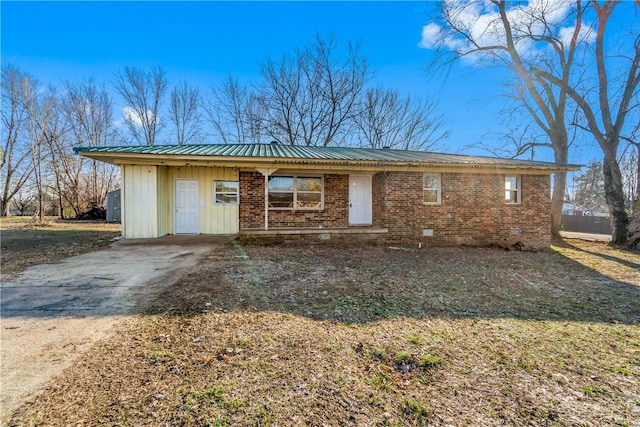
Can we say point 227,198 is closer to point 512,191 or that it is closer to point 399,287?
point 399,287

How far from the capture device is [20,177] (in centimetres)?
2394

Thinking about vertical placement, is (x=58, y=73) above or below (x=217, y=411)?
above

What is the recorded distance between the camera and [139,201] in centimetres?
900

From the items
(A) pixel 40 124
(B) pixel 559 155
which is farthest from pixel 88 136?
(B) pixel 559 155

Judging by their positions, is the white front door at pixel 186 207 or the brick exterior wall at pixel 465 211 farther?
the white front door at pixel 186 207

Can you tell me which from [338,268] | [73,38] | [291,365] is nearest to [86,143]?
[73,38]

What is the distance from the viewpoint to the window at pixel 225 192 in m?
10.4

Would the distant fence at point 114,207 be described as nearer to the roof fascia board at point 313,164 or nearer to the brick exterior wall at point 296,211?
the roof fascia board at point 313,164

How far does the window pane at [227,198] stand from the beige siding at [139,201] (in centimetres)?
208

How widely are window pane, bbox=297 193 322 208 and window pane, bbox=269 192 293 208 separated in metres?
0.34

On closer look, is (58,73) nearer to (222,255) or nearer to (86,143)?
(86,143)

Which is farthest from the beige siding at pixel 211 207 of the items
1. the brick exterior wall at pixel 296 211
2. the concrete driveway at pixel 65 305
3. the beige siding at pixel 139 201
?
the concrete driveway at pixel 65 305

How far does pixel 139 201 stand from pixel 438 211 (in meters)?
10.1

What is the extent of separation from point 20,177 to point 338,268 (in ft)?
103
